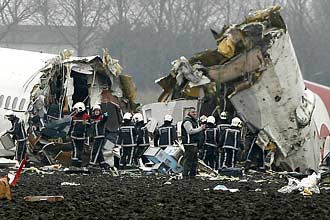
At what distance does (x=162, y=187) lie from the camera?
15258 millimetres

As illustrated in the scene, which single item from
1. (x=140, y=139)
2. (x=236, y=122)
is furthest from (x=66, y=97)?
(x=236, y=122)

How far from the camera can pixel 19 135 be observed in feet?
76.0

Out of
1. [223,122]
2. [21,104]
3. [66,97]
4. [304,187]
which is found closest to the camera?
[304,187]

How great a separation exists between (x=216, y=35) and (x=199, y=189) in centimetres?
919

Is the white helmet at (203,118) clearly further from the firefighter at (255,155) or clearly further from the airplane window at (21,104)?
the airplane window at (21,104)

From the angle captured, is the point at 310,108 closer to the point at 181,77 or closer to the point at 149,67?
the point at 181,77

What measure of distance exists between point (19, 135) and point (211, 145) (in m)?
4.94

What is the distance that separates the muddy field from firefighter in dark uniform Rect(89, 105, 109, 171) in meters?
5.69

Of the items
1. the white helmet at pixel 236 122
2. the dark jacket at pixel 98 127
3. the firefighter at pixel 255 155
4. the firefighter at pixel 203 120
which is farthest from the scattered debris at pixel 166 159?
the firefighter at pixel 255 155

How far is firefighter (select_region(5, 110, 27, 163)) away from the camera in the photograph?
23141 millimetres

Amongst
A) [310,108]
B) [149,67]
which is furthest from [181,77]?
[149,67]

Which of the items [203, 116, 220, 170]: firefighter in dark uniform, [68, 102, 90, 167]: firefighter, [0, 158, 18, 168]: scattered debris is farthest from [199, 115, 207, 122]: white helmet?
[0, 158, 18, 168]: scattered debris

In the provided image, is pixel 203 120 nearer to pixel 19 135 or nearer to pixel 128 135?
pixel 128 135

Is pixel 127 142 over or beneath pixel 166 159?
over
